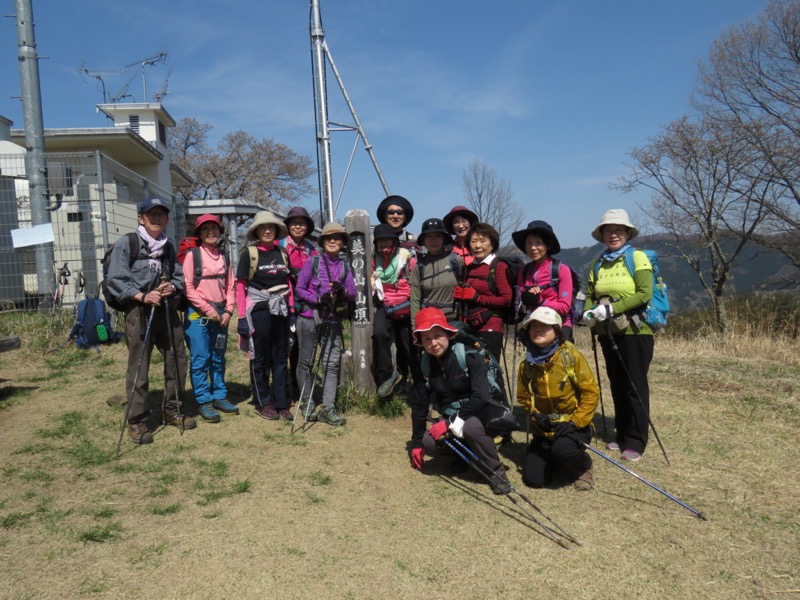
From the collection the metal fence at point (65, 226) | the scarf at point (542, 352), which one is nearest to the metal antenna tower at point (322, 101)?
the metal fence at point (65, 226)

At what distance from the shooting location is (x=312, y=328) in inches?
211

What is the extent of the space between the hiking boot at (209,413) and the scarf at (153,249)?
1.36 m

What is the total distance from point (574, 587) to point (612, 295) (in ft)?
7.78

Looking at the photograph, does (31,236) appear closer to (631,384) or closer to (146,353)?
(146,353)

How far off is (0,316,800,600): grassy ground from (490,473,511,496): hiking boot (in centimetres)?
6

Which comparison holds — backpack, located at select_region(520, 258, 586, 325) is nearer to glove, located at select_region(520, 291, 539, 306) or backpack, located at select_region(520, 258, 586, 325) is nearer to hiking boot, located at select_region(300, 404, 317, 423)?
glove, located at select_region(520, 291, 539, 306)

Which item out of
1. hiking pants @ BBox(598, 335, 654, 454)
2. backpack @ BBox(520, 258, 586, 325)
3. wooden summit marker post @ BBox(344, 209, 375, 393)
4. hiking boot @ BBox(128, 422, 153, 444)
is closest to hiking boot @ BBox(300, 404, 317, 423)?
wooden summit marker post @ BBox(344, 209, 375, 393)

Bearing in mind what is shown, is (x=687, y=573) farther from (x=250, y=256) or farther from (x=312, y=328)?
Result: (x=250, y=256)

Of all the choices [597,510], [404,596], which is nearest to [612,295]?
[597,510]

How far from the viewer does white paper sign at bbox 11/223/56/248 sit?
24.7 ft

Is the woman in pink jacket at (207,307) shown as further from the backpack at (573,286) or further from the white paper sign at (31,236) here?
the white paper sign at (31,236)

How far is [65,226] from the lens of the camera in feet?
45.5

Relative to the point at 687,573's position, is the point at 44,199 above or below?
above

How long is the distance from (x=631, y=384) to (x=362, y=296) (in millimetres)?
2671
